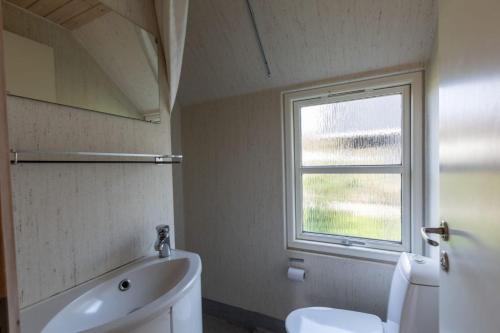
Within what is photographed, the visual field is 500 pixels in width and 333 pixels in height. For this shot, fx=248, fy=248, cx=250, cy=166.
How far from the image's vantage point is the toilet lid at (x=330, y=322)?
133 cm

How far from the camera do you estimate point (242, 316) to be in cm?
207

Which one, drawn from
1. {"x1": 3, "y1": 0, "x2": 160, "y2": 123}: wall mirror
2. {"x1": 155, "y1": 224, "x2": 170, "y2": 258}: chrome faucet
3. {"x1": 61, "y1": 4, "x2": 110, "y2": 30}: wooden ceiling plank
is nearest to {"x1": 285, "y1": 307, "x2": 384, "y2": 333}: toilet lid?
{"x1": 155, "y1": 224, "x2": 170, "y2": 258}: chrome faucet

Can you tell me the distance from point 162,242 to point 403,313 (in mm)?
1188

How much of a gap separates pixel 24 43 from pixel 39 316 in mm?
842

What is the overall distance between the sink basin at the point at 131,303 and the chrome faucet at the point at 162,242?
0.10 ft

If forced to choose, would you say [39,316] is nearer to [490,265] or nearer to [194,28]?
[490,265]

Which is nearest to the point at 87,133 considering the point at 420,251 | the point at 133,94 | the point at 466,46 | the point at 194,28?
the point at 133,94

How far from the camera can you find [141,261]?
1111 mm

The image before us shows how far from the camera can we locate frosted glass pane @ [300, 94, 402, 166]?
5.43ft

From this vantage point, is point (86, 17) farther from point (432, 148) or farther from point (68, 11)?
point (432, 148)

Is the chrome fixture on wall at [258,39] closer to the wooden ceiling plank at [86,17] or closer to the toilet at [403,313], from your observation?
the wooden ceiling plank at [86,17]

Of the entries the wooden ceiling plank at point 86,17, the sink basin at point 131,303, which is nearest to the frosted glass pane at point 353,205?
the sink basin at point 131,303

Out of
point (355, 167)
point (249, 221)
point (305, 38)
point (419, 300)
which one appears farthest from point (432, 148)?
point (249, 221)

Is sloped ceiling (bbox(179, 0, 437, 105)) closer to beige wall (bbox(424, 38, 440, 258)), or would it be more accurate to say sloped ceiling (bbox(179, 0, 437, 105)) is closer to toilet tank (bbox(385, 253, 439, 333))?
beige wall (bbox(424, 38, 440, 258))
